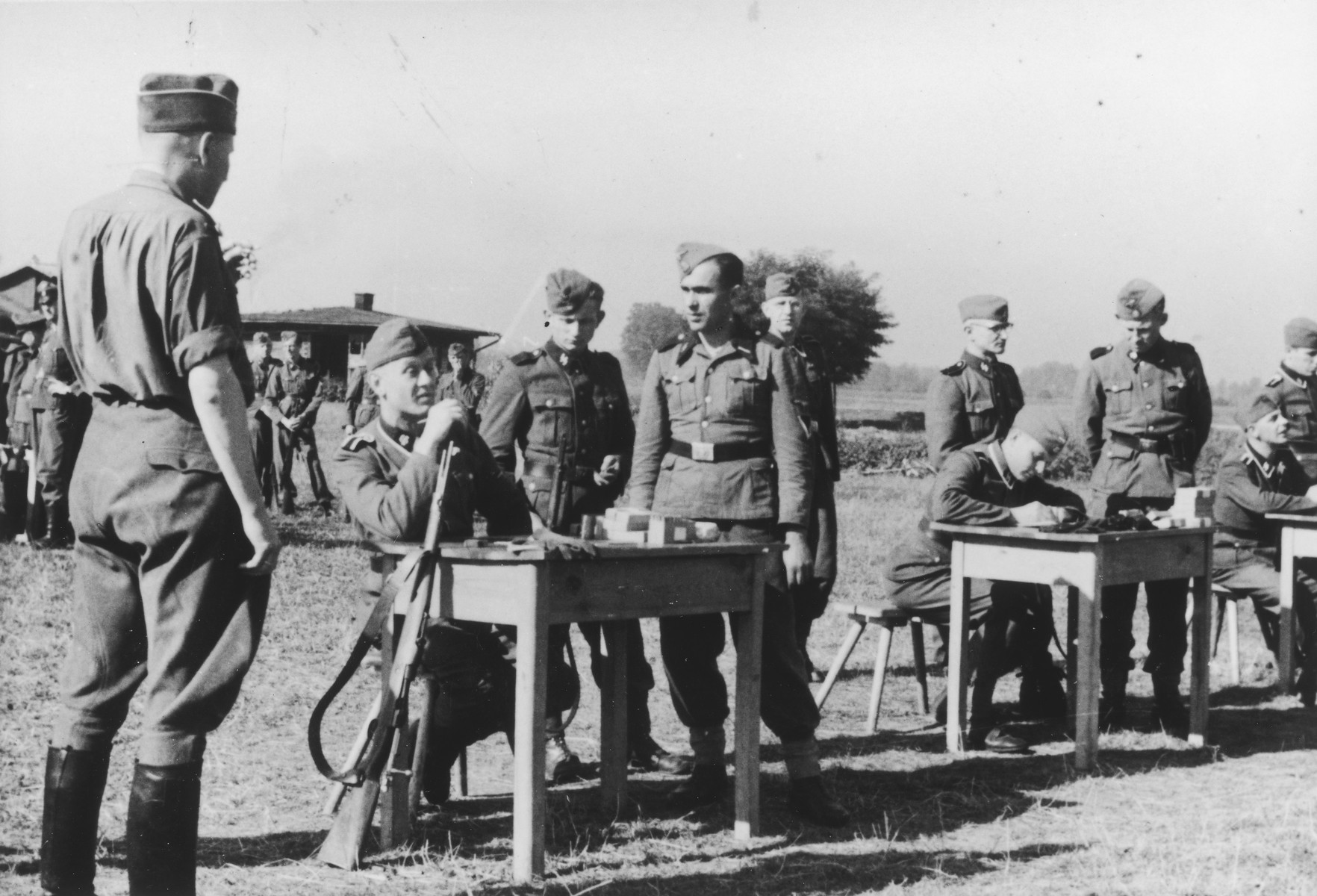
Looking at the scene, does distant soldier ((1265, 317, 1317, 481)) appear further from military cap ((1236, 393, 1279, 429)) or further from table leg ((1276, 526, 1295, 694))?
table leg ((1276, 526, 1295, 694))

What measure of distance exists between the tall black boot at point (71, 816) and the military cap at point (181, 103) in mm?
1589

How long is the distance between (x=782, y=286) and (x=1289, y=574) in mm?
3222

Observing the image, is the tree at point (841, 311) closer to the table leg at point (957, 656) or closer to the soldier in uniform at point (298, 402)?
the soldier in uniform at point (298, 402)

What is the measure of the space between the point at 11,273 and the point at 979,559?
179 feet

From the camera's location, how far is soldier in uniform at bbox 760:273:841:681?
6719mm

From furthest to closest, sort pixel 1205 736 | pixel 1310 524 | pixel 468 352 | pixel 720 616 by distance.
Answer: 1. pixel 468 352
2. pixel 1310 524
3. pixel 1205 736
4. pixel 720 616

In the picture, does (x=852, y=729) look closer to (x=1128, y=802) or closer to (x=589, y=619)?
(x=1128, y=802)

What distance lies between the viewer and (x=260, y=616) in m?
3.56

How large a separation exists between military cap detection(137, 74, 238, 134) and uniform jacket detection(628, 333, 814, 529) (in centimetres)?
229

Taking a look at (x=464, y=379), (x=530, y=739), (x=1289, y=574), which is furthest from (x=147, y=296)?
(x=464, y=379)

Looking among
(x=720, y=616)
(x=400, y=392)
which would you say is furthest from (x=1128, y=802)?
(x=400, y=392)

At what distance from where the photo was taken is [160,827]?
3.43 metres

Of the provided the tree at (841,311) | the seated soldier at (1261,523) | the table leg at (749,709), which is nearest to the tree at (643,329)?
the tree at (841,311)

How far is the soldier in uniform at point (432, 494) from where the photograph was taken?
443cm
